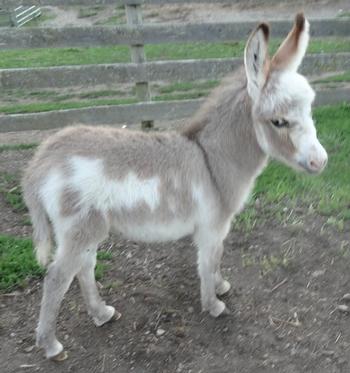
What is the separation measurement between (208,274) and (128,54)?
7.99 meters

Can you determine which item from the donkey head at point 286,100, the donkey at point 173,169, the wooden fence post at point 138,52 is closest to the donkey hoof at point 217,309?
the donkey at point 173,169

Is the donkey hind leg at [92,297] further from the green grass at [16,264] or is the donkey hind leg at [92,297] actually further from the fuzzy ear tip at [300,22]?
the fuzzy ear tip at [300,22]

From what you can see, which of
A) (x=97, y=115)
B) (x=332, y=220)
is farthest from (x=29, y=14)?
(x=332, y=220)

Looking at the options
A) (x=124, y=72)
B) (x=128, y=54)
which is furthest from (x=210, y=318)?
(x=128, y=54)

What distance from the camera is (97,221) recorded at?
270 cm

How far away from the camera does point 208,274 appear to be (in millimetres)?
3107

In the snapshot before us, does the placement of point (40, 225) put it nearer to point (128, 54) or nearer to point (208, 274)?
point (208, 274)

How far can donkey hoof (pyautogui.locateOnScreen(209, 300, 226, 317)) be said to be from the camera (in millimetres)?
3193

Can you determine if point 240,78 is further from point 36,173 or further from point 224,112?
point 36,173

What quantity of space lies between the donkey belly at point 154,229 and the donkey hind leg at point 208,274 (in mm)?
158

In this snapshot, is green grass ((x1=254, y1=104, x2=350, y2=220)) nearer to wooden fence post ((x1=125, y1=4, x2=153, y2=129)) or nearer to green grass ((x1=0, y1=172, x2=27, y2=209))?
wooden fence post ((x1=125, y1=4, x2=153, y2=129))

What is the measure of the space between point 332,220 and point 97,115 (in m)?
2.72

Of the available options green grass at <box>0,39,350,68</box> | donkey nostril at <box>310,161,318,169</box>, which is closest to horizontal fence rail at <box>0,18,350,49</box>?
green grass at <box>0,39,350,68</box>

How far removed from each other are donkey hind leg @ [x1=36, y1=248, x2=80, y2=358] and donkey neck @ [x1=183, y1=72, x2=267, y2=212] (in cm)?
89
